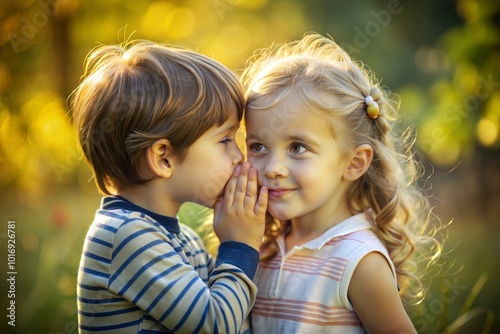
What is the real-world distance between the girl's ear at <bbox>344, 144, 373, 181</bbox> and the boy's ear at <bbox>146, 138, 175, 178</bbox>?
2.35 feet

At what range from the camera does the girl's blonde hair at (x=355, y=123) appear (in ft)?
8.06

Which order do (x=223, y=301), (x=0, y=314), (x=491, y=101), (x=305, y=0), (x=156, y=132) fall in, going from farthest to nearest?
(x=305, y=0), (x=491, y=101), (x=0, y=314), (x=156, y=132), (x=223, y=301)

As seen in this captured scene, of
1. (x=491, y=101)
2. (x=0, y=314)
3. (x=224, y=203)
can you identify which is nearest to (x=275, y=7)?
(x=491, y=101)

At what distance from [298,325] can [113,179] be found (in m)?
0.92

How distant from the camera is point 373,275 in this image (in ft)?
7.54

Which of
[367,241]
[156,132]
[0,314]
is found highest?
[156,132]

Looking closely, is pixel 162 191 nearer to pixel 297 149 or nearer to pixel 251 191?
pixel 251 191

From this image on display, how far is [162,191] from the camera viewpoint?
7.97 ft

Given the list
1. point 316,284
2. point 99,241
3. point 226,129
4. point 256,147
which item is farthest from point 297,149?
point 99,241

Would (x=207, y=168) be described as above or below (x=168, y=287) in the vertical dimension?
above

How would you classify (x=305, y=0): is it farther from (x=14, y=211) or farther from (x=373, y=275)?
(x=373, y=275)

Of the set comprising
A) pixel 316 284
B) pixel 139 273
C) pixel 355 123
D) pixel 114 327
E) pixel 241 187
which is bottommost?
pixel 114 327

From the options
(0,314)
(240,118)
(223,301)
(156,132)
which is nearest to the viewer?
(223,301)

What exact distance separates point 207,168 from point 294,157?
343mm
